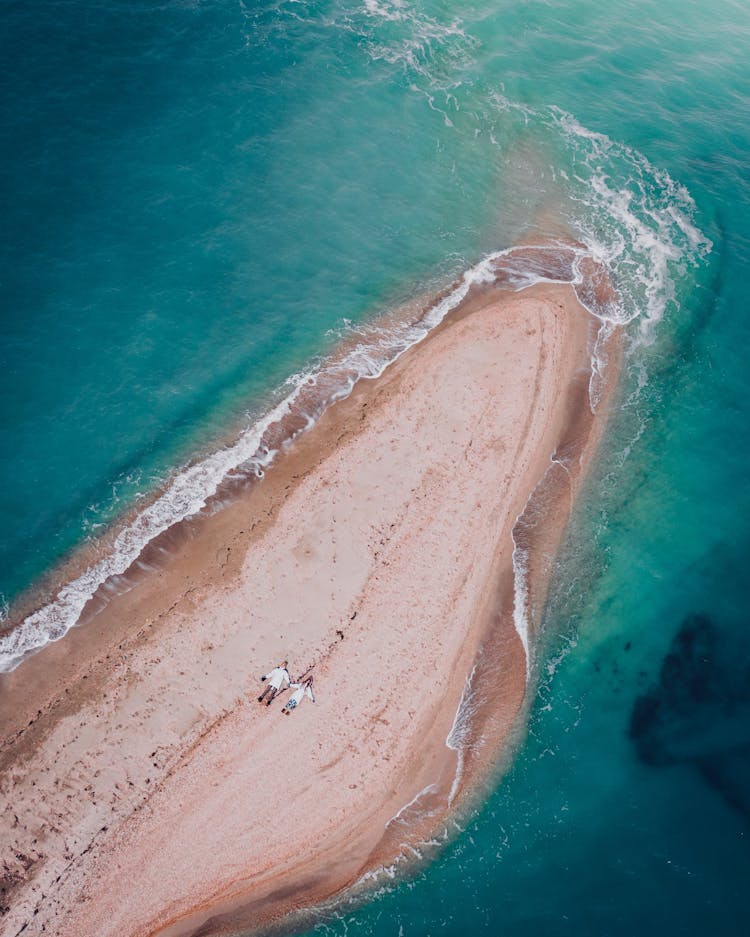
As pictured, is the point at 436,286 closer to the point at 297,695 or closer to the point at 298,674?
the point at 298,674

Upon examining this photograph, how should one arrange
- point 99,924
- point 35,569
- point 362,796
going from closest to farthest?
1. point 99,924
2. point 362,796
3. point 35,569

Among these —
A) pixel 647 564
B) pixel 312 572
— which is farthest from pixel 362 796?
pixel 647 564

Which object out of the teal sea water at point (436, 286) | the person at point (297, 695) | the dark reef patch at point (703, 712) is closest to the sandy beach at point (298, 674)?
the person at point (297, 695)

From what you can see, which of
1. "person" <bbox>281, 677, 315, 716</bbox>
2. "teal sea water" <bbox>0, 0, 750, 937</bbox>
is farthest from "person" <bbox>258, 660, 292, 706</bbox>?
"teal sea water" <bbox>0, 0, 750, 937</bbox>

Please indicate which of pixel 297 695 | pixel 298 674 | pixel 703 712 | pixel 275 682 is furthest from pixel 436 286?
pixel 703 712

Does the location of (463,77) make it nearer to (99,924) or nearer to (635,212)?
(635,212)

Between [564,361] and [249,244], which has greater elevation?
[249,244]
